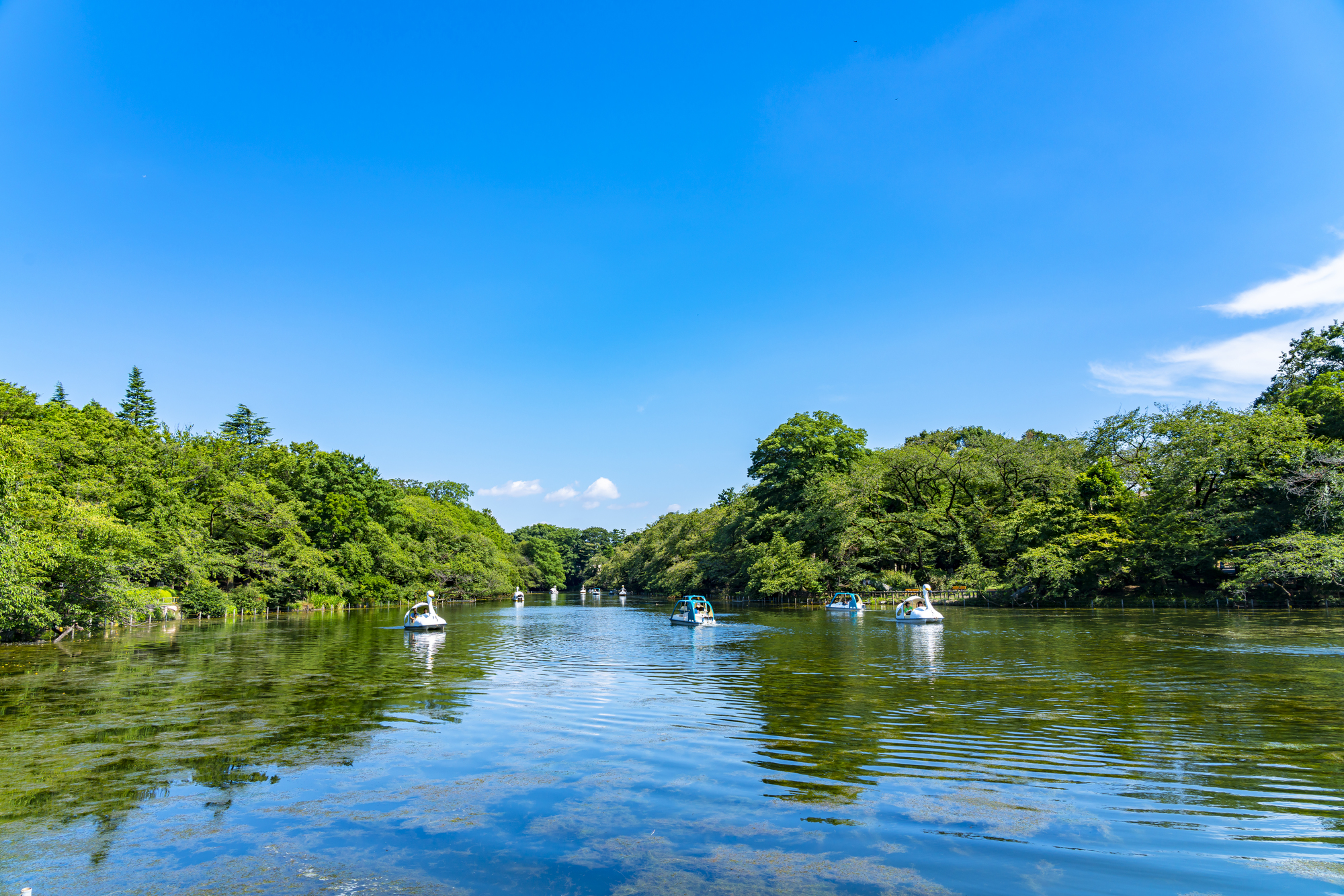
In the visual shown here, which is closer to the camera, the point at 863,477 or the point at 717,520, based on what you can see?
the point at 863,477

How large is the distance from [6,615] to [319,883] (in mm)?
28139

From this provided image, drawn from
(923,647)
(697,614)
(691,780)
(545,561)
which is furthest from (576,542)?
(691,780)

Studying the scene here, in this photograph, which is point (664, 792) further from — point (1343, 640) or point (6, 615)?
point (6, 615)

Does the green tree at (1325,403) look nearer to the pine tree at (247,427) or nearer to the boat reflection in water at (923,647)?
the boat reflection in water at (923,647)

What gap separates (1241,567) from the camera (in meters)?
37.7

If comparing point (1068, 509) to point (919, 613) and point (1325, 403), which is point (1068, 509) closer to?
point (1325, 403)

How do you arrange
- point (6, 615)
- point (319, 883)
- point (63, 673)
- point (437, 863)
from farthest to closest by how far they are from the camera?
point (6, 615)
point (63, 673)
point (437, 863)
point (319, 883)

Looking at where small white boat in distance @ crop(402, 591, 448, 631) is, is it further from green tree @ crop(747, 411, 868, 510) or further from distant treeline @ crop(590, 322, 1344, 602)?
green tree @ crop(747, 411, 868, 510)

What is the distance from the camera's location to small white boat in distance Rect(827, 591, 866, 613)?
48.9m

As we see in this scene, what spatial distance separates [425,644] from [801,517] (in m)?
40.8

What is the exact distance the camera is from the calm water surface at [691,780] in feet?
18.8

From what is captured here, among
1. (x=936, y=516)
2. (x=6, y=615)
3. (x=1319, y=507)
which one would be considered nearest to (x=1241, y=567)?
(x=1319, y=507)

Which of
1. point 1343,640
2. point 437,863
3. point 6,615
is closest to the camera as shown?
point 437,863

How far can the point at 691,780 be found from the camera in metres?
8.47
